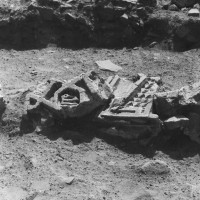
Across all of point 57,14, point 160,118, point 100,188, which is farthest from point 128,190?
point 57,14

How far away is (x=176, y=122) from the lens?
6.25m

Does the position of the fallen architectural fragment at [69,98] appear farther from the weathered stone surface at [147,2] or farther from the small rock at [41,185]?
the weathered stone surface at [147,2]

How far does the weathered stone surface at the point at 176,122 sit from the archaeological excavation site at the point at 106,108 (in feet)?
0.05

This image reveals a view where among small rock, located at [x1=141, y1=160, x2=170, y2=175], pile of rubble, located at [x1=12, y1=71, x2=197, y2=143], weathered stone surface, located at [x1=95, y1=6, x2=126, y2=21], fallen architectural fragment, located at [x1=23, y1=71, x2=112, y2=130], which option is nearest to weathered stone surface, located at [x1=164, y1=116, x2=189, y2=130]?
pile of rubble, located at [x1=12, y1=71, x2=197, y2=143]

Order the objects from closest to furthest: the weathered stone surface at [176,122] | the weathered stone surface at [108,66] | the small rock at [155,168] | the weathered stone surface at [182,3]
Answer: the small rock at [155,168]
the weathered stone surface at [176,122]
the weathered stone surface at [108,66]
the weathered stone surface at [182,3]

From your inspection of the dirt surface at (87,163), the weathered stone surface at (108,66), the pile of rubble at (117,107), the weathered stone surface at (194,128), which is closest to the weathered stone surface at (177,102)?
the pile of rubble at (117,107)

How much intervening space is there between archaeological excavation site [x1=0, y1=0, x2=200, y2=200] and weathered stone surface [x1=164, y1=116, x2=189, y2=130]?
0.05 ft

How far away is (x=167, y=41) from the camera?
29.1 feet

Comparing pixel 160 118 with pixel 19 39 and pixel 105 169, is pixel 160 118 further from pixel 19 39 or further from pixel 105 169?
pixel 19 39

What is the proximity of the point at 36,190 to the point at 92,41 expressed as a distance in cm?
430

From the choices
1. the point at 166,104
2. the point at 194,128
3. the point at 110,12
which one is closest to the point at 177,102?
the point at 166,104

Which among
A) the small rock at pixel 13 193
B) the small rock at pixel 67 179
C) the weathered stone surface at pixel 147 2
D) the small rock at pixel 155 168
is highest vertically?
the weathered stone surface at pixel 147 2

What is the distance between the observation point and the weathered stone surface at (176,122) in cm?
625

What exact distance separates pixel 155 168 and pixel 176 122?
0.75 metres
